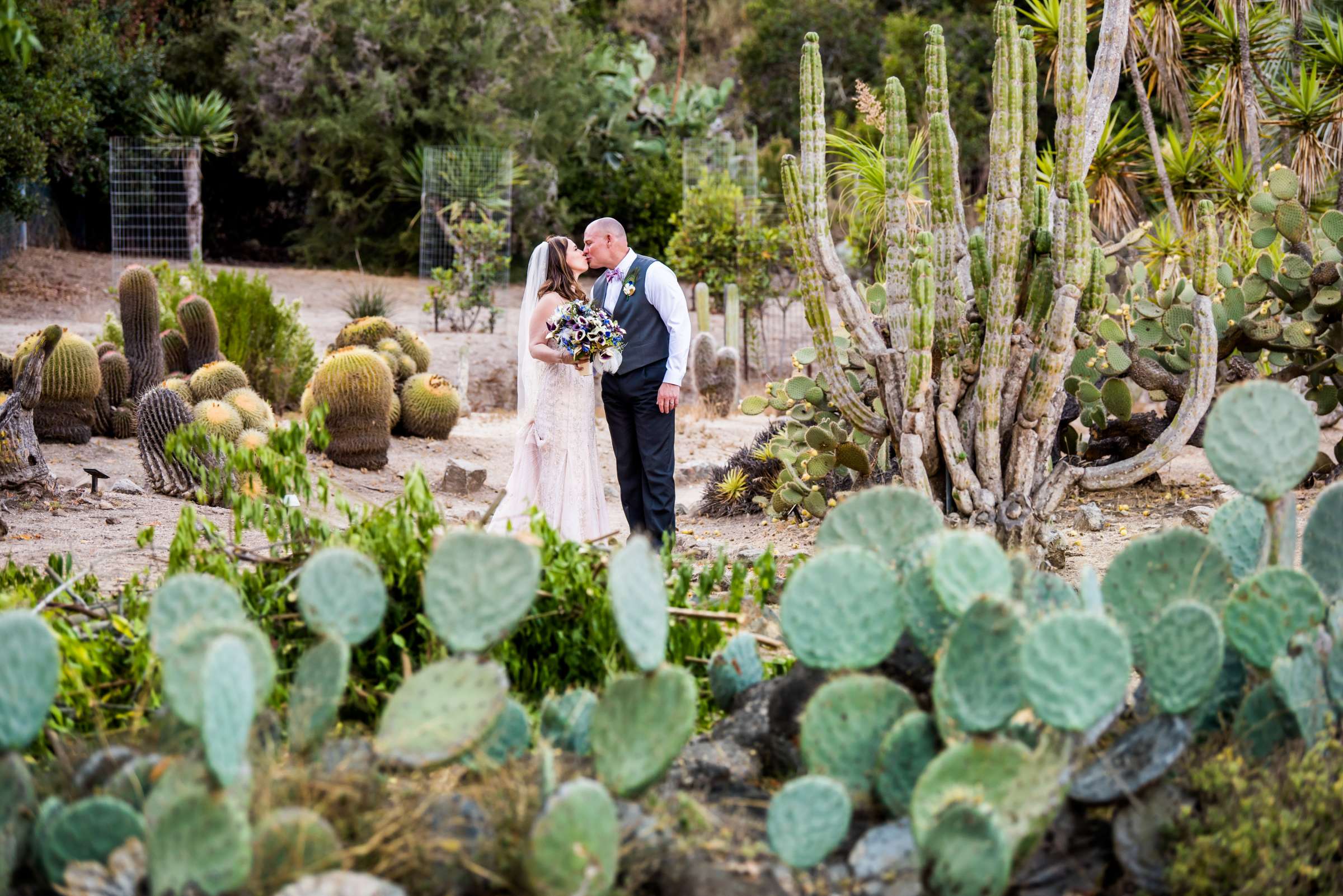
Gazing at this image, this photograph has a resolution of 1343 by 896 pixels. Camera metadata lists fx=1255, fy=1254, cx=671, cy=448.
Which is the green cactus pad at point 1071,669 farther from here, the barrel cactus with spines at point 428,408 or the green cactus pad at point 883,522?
the barrel cactus with spines at point 428,408

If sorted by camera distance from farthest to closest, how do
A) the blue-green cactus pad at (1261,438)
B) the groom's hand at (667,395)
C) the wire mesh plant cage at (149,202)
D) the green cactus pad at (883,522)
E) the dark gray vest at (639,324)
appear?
1. the wire mesh plant cage at (149,202)
2. the dark gray vest at (639,324)
3. the groom's hand at (667,395)
4. the green cactus pad at (883,522)
5. the blue-green cactus pad at (1261,438)

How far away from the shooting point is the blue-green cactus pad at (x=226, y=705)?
1888 millimetres

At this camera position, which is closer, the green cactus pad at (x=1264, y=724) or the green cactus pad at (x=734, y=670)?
the green cactus pad at (x=1264, y=724)

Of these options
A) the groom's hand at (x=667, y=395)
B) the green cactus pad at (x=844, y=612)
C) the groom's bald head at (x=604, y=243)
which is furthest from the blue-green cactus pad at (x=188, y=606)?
the groom's bald head at (x=604, y=243)

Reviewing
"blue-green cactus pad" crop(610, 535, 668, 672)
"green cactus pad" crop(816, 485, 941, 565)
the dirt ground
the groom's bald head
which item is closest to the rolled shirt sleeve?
the groom's bald head

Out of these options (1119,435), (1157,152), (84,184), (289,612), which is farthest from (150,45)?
(289,612)

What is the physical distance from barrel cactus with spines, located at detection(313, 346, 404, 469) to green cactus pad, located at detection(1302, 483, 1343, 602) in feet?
21.3

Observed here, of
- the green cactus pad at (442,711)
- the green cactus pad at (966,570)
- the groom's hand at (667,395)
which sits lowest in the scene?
the green cactus pad at (442,711)

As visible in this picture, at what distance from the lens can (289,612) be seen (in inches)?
123

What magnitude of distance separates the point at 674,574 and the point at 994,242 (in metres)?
1.81

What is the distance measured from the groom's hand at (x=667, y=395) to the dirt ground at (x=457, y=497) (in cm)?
61

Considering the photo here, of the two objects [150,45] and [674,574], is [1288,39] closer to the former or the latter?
[674,574]

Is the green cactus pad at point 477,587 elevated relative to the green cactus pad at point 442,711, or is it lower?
elevated

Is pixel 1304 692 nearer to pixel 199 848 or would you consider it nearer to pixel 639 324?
pixel 199 848
